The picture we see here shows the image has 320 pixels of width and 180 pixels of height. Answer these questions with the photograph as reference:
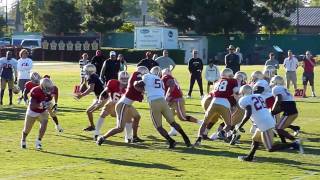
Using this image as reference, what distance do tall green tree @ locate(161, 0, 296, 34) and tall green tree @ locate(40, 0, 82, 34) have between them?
1005 cm

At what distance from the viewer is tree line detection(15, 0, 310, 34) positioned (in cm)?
7519

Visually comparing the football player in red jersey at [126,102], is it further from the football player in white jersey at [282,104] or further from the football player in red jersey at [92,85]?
the football player in white jersey at [282,104]

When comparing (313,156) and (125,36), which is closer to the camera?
(313,156)

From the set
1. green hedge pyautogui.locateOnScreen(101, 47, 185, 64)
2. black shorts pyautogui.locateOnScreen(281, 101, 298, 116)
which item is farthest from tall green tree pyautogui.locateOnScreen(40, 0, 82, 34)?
black shorts pyautogui.locateOnScreen(281, 101, 298, 116)

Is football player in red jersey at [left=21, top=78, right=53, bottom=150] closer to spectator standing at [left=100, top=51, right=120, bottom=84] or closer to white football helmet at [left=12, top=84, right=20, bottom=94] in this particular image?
spectator standing at [left=100, top=51, right=120, bottom=84]

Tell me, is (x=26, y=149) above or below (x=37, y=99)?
below

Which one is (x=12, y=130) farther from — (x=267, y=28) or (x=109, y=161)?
(x=267, y=28)

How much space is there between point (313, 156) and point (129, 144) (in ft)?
13.0

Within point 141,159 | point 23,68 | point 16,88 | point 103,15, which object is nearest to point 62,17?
point 103,15

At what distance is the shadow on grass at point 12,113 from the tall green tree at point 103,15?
5522 cm

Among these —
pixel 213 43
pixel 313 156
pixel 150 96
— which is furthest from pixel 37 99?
pixel 213 43

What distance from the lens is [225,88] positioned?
15695mm

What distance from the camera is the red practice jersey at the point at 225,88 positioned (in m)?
15.7

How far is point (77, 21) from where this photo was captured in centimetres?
8281
